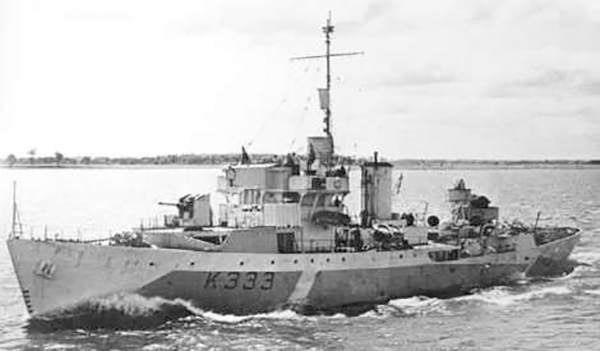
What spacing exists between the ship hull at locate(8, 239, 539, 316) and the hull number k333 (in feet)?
0.11

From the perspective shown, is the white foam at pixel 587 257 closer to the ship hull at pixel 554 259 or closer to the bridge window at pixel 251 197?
the ship hull at pixel 554 259

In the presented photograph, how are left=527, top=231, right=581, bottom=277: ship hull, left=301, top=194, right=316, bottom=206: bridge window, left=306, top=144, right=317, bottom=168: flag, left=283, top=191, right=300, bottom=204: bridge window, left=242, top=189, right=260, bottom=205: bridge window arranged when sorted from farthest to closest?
left=527, top=231, right=581, bottom=277: ship hull, left=306, top=144, right=317, bottom=168: flag, left=242, top=189, right=260, bottom=205: bridge window, left=301, top=194, right=316, bottom=206: bridge window, left=283, top=191, right=300, bottom=204: bridge window

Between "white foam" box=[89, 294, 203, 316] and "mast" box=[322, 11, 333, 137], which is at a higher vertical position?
"mast" box=[322, 11, 333, 137]

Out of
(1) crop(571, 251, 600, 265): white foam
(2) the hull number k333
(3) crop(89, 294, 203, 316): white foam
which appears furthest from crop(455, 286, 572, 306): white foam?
(3) crop(89, 294, 203, 316): white foam

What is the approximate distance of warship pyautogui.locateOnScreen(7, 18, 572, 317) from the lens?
95.0ft

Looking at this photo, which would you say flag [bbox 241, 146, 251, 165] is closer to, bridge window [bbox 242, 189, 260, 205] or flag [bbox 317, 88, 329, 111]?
bridge window [bbox 242, 189, 260, 205]

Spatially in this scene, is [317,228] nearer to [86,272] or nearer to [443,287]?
[443,287]

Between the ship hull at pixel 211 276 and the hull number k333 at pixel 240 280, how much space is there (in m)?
0.03

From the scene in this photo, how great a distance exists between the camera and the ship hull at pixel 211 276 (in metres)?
28.9

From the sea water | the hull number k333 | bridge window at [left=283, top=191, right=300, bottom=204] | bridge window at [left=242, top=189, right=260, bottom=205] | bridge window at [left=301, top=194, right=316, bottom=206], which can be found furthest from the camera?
bridge window at [left=242, top=189, right=260, bottom=205]

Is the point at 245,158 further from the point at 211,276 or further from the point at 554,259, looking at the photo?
the point at 554,259

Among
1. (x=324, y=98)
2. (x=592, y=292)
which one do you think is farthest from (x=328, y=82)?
(x=592, y=292)

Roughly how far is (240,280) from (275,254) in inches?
61.8

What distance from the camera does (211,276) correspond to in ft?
97.2
